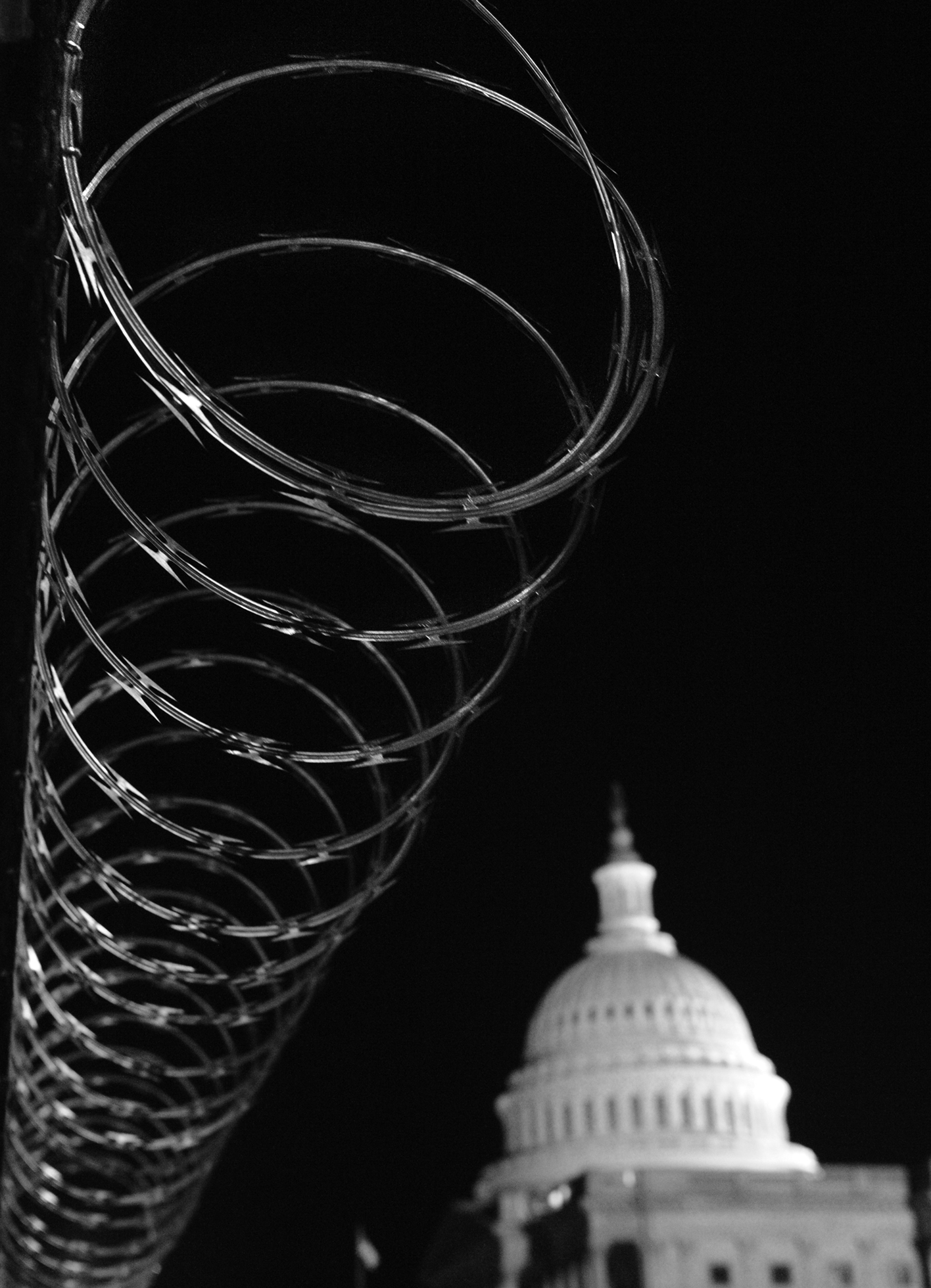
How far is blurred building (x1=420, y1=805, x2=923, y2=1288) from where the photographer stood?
101 m

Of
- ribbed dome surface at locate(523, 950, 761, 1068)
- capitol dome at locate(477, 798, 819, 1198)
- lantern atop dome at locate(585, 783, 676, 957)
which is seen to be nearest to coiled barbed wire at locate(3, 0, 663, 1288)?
capitol dome at locate(477, 798, 819, 1198)

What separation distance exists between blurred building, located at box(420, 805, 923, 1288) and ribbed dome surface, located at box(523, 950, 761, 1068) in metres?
0.15

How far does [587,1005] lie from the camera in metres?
135

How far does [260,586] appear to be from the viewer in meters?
13.1

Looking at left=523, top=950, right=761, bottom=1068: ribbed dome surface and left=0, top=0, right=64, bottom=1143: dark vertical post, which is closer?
left=0, top=0, right=64, bottom=1143: dark vertical post

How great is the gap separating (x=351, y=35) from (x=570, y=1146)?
12633 cm

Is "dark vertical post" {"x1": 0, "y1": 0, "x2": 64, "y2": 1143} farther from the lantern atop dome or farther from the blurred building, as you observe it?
the lantern atop dome

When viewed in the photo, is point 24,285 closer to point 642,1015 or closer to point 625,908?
point 642,1015

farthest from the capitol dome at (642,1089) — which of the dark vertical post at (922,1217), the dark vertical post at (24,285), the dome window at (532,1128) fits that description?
the dark vertical post at (24,285)

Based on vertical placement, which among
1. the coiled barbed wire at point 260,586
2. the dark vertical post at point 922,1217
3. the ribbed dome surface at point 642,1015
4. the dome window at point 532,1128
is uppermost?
the ribbed dome surface at point 642,1015

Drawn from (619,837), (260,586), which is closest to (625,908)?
(619,837)

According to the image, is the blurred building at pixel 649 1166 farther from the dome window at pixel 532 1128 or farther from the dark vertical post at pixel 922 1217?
the dark vertical post at pixel 922 1217

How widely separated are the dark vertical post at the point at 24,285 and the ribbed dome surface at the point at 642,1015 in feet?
409

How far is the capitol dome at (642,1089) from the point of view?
5005 inches
